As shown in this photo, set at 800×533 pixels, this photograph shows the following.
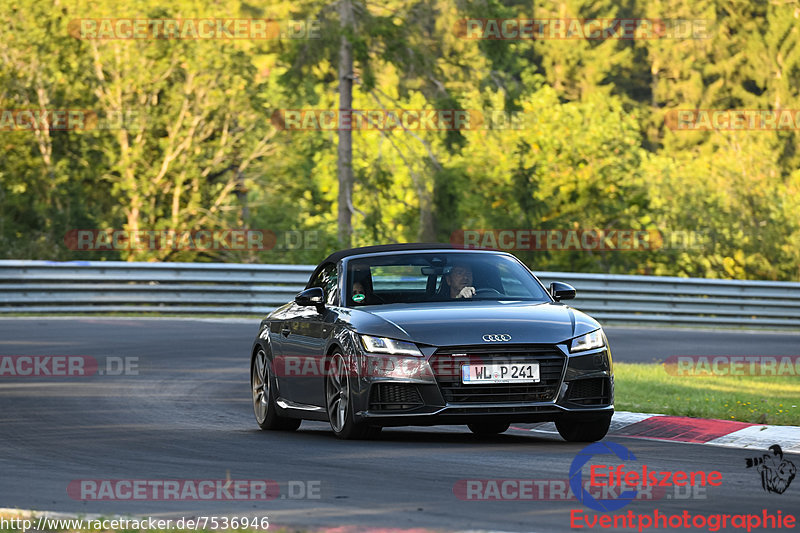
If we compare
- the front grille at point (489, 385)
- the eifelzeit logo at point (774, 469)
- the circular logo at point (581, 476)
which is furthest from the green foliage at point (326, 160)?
the eifelzeit logo at point (774, 469)

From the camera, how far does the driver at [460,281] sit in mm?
11617

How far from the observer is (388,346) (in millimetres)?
10469

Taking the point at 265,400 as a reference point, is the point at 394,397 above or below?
above

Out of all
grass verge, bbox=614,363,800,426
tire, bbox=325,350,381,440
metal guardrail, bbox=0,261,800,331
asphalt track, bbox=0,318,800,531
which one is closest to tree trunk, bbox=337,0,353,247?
metal guardrail, bbox=0,261,800,331

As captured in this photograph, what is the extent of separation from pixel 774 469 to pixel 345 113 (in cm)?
2883

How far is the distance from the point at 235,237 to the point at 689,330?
15.2 metres

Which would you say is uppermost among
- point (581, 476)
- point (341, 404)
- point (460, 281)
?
point (460, 281)

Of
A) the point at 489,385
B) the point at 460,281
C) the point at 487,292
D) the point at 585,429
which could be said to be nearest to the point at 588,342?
the point at 585,429

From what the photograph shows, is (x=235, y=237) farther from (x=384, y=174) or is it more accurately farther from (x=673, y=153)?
(x=673, y=153)

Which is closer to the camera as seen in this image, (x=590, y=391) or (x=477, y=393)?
(x=477, y=393)

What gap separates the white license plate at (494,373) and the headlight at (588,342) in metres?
0.43

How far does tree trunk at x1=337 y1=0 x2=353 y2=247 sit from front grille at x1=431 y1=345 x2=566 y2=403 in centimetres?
2714

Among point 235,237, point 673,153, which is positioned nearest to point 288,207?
point 235,237

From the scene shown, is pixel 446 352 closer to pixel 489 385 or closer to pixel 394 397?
pixel 489 385
